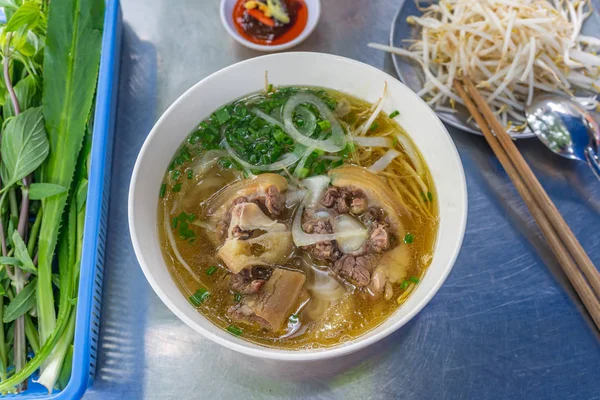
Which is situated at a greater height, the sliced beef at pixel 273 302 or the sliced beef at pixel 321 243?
the sliced beef at pixel 321 243

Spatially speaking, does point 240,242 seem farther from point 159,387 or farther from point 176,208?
point 159,387

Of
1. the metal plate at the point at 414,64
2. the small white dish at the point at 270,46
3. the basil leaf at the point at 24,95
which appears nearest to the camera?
the basil leaf at the point at 24,95

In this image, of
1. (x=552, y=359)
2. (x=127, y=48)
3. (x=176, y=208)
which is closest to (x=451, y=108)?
(x=552, y=359)

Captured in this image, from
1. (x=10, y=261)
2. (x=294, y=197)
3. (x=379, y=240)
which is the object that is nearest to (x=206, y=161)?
(x=294, y=197)

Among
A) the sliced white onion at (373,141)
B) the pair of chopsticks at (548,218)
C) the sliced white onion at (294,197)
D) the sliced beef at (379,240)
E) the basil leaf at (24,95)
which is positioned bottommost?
the pair of chopsticks at (548,218)

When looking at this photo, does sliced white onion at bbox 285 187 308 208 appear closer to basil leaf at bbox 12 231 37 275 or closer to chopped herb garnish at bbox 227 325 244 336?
chopped herb garnish at bbox 227 325 244 336

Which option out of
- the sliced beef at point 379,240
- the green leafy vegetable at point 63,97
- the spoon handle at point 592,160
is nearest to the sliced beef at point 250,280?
the sliced beef at point 379,240

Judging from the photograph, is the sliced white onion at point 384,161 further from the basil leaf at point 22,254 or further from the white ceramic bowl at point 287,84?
the basil leaf at point 22,254
